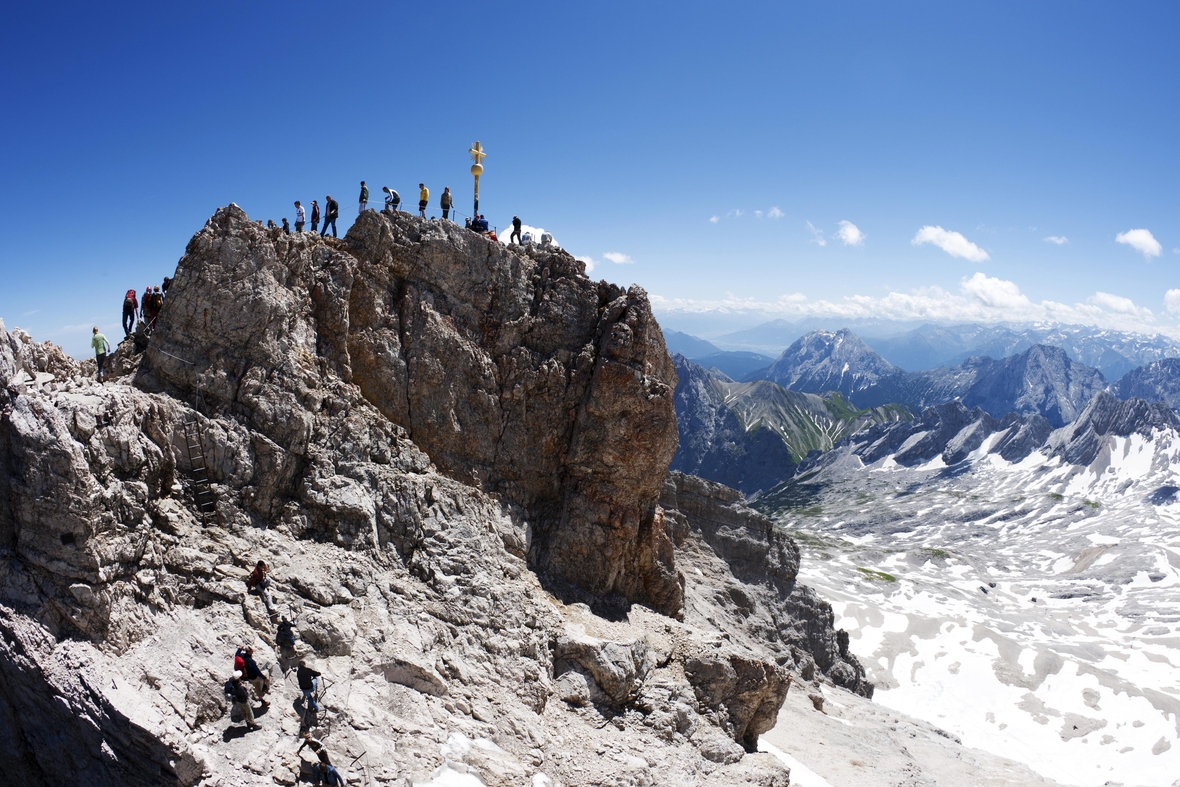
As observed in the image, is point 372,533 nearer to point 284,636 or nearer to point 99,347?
point 284,636

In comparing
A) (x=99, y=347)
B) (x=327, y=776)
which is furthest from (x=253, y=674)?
(x=99, y=347)

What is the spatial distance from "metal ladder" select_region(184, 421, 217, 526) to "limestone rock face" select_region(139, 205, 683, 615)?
222 cm

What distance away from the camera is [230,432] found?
2559 cm

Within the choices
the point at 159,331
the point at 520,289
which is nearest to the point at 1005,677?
the point at 520,289

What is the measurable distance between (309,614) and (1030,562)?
222 metres

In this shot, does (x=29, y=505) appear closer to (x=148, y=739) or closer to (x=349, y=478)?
(x=148, y=739)

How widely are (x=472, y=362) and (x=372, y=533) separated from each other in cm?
1125

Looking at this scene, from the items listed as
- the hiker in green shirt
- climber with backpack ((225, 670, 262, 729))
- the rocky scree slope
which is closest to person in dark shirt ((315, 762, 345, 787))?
the rocky scree slope

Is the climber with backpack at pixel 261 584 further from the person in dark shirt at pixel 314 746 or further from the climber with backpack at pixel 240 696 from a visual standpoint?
the person in dark shirt at pixel 314 746

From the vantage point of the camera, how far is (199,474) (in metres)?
24.5

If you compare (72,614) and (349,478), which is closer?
(72,614)

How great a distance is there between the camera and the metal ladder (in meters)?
24.3

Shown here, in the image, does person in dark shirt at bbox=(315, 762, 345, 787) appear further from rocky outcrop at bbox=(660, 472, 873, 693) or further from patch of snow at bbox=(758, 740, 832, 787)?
rocky outcrop at bbox=(660, 472, 873, 693)

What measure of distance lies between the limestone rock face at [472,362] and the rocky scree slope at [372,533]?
125 mm
